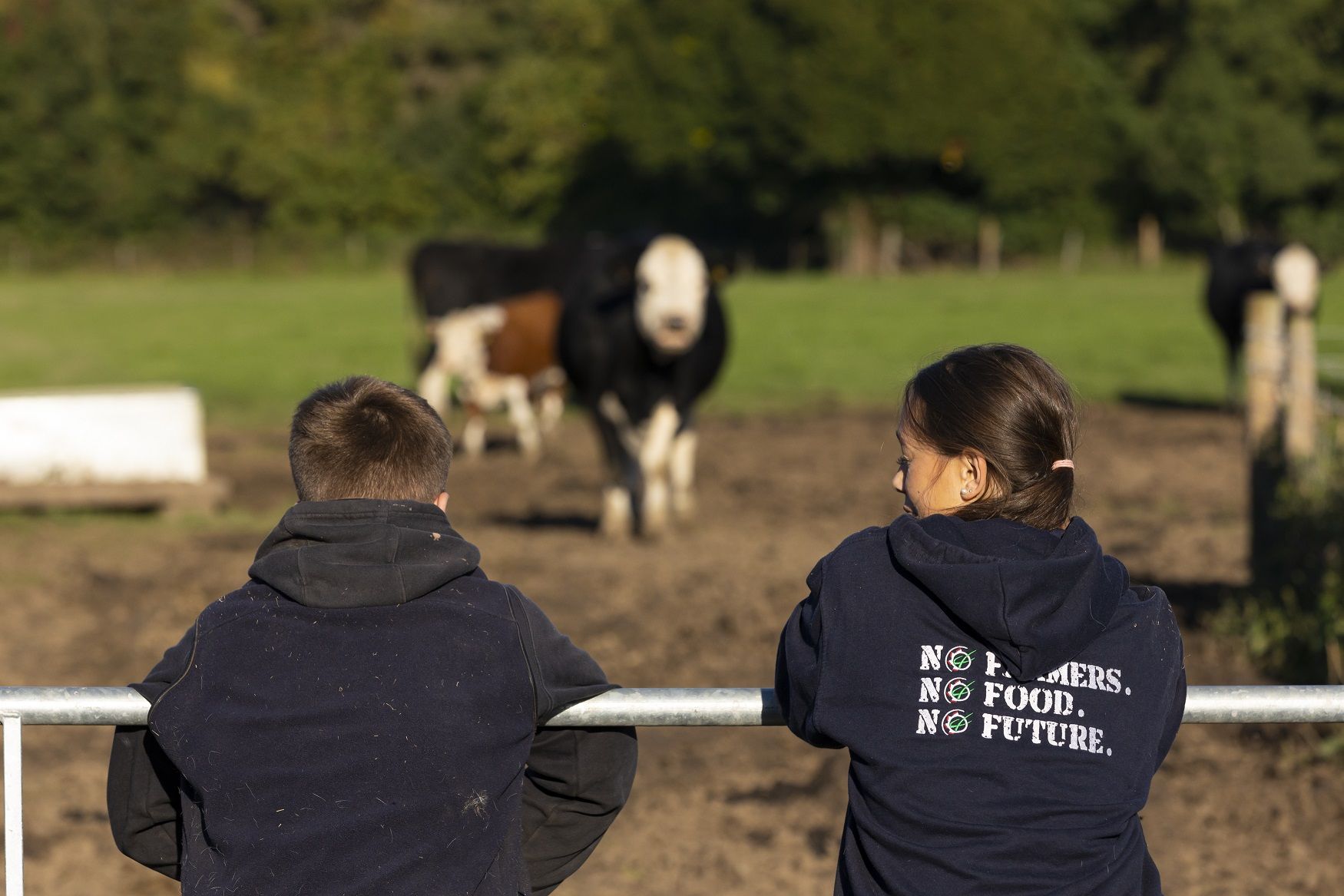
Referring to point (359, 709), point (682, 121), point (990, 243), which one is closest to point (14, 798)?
point (359, 709)

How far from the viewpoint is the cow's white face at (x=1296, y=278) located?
1551 cm

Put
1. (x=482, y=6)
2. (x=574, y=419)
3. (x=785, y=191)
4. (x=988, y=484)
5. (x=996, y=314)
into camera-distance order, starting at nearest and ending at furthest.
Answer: (x=988, y=484)
(x=574, y=419)
(x=996, y=314)
(x=785, y=191)
(x=482, y=6)

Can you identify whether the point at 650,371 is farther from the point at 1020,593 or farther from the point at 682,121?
the point at 682,121

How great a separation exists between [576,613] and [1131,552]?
312 centimetres

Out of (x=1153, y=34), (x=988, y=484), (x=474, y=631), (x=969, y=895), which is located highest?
(x=1153, y=34)

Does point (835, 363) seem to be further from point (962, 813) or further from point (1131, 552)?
point (962, 813)

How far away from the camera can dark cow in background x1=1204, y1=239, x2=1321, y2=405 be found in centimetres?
1562

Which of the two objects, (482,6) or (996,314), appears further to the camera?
(482,6)

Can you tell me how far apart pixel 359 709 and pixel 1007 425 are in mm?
947

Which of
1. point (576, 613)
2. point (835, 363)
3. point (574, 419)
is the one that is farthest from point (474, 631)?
point (835, 363)

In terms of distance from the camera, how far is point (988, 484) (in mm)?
2160

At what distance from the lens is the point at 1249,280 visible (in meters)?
16.1

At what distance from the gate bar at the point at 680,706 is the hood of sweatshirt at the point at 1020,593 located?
226 mm

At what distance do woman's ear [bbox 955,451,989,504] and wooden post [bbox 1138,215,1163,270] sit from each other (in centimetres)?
4449
